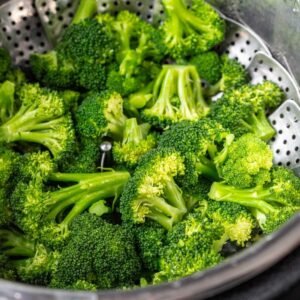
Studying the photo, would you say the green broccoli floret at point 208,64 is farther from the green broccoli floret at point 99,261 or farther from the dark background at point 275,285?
the dark background at point 275,285

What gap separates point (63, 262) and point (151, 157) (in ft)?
1.00

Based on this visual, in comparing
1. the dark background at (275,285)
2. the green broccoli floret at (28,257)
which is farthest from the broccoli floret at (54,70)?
the dark background at (275,285)

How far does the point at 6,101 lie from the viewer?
1.61 metres

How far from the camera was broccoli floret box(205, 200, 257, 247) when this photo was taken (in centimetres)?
138

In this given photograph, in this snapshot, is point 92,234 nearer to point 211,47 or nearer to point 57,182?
point 57,182

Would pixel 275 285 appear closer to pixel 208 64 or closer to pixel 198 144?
pixel 198 144

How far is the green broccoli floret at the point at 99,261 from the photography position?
1315mm

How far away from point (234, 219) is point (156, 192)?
0.19 metres

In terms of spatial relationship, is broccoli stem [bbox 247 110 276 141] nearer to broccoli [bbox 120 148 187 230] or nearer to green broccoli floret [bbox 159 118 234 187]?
green broccoli floret [bbox 159 118 234 187]

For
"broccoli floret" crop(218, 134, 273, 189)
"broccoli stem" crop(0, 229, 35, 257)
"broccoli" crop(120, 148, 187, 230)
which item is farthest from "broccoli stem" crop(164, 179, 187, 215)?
"broccoli stem" crop(0, 229, 35, 257)

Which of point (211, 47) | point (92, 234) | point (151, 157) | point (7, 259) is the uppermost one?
point (211, 47)

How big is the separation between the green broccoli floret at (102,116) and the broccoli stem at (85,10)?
271 millimetres

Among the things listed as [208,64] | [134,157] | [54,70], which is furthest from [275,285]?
[54,70]

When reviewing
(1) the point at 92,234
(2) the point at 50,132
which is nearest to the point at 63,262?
(1) the point at 92,234
